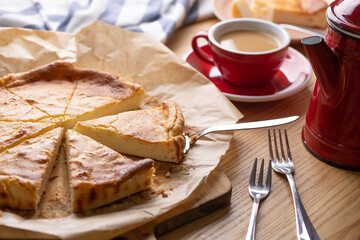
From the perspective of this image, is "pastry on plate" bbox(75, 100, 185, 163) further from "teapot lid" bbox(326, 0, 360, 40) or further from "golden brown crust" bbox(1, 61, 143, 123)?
"teapot lid" bbox(326, 0, 360, 40)

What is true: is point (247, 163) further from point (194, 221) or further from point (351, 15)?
point (351, 15)

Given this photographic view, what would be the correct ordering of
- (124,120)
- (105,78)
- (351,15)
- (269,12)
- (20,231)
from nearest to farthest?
1. (20,231)
2. (351,15)
3. (124,120)
4. (105,78)
5. (269,12)

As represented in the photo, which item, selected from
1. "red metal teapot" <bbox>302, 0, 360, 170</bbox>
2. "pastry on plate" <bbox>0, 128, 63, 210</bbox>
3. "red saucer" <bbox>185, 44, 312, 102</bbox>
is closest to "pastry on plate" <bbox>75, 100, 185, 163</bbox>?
"pastry on plate" <bbox>0, 128, 63, 210</bbox>

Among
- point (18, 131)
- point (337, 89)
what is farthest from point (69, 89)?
point (337, 89)

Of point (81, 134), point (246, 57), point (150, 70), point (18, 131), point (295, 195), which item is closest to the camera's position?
point (295, 195)

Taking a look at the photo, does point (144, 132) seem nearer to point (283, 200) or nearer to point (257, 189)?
point (257, 189)

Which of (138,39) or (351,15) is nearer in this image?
(351,15)

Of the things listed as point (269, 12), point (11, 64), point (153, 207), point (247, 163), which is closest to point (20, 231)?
point (153, 207)
